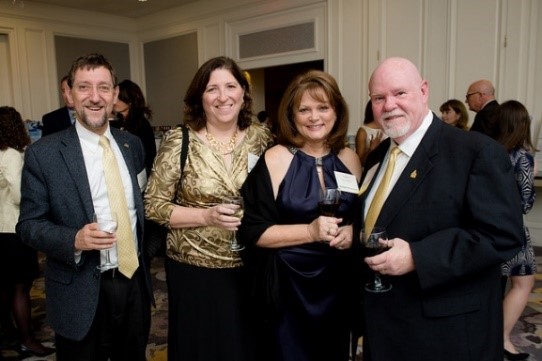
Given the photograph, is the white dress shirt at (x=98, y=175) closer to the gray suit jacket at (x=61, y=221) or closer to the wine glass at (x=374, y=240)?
the gray suit jacket at (x=61, y=221)

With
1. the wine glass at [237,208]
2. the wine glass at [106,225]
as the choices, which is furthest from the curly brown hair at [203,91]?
the wine glass at [106,225]

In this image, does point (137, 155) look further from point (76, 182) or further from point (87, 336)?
point (87, 336)

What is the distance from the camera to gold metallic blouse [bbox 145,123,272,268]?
6.40 ft

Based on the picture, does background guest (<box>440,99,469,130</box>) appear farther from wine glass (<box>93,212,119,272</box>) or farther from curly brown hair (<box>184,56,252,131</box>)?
wine glass (<box>93,212,119,272</box>)

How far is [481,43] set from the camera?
566cm

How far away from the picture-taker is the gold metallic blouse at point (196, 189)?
6.40 feet

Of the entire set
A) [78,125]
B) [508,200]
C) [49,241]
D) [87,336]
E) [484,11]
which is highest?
[484,11]

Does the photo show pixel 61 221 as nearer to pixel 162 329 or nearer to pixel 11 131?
pixel 11 131

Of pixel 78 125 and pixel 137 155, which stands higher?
pixel 78 125

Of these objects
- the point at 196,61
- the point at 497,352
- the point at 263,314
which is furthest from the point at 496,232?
the point at 196,61

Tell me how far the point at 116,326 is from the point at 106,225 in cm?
56

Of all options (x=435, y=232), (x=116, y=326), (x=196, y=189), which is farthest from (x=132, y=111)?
(x=435, y=232)

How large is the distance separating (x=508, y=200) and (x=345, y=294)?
80cm

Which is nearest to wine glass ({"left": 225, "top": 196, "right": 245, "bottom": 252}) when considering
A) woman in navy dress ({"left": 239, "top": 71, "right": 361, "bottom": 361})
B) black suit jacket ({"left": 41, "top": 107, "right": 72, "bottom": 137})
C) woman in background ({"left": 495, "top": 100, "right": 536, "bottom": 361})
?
woman in navy dress ({"left": 239, "top": 71, "right": 361, "bottom": 361})
